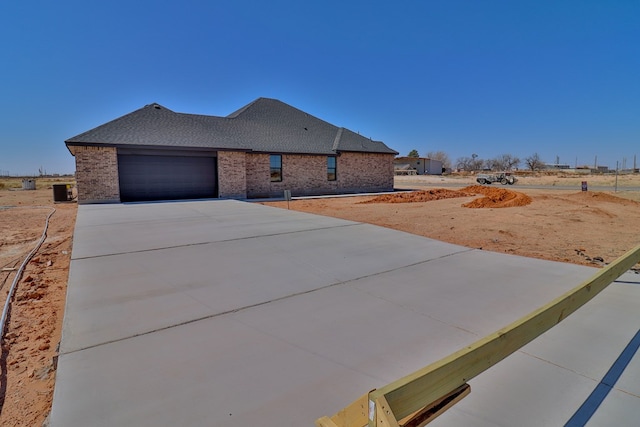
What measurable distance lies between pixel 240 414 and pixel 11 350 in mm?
3059

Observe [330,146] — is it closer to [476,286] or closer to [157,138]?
[157,138]

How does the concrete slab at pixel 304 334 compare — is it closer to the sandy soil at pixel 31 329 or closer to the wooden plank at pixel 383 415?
the sandy soil at pixel 31 329

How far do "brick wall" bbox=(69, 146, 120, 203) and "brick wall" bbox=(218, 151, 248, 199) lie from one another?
5.26 metres

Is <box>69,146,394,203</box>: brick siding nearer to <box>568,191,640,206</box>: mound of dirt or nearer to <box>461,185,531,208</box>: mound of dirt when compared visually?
<box>461,185,531,208</box>: mound of dirt

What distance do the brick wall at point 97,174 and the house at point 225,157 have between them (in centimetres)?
4

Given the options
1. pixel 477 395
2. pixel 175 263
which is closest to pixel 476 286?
pixel 477 395

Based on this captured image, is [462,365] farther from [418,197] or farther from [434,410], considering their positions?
[418,197]

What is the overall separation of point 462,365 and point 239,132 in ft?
74.5

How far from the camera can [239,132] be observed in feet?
74.9

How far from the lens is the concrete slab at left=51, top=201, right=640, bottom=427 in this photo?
2.53 metres

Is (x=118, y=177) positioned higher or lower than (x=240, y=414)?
higher

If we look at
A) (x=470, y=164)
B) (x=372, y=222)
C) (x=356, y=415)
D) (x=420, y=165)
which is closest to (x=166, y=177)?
(x=372, y=222)

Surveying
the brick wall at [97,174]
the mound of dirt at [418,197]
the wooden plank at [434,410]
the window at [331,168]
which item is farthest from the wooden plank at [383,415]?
the window at [331,168]

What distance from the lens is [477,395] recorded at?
2.71 m
